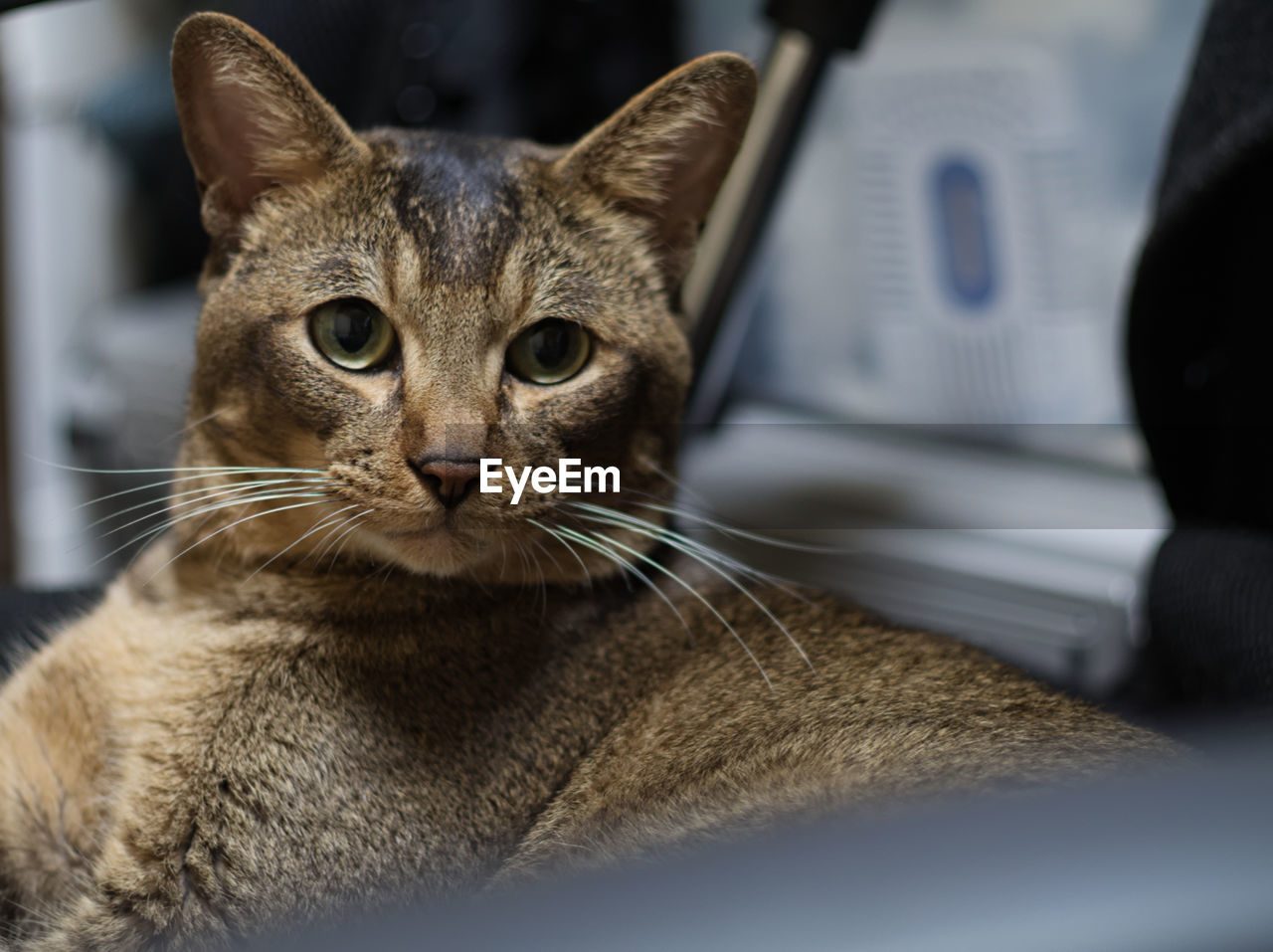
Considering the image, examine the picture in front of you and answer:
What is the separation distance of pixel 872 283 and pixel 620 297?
0.67 m

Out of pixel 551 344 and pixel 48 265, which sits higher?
pixel 48 265

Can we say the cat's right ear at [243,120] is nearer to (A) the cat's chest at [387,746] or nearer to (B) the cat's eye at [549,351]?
(B) the cat's eye at [549,351]

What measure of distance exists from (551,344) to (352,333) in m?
0.14

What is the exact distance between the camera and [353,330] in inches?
28.9

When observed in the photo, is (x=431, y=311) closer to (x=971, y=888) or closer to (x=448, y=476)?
(x=448, y=476)

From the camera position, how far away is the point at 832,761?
0.73 metres

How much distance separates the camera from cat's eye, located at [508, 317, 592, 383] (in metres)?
0.74

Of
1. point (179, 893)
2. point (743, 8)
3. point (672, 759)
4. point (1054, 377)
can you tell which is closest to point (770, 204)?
point (743, 8)

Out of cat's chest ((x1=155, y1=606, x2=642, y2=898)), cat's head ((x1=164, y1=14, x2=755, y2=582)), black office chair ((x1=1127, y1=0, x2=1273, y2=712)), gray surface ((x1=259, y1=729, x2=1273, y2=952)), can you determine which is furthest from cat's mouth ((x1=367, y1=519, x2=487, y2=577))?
black office chair ((x1=1127, y1=0, x2=1273, y2=712))

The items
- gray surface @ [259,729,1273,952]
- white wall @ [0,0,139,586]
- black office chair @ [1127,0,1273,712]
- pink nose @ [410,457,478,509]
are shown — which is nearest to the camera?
gray surface @ [259,729,1273,952]

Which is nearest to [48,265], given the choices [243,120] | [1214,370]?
[243,120]

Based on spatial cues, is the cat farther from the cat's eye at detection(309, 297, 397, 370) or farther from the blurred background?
the blurred background

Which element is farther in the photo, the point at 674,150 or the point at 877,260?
the point at 877,260

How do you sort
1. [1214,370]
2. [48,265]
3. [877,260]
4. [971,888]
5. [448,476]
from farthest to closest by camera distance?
[48,265], [877,260], [1214,370], [448,476], [971,888]
